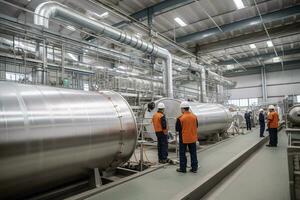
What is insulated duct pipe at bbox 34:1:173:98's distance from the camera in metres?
5.31

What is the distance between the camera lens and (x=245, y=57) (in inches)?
697

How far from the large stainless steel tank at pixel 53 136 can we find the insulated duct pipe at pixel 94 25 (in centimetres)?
262

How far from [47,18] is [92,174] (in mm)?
3748

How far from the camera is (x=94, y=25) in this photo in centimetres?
642

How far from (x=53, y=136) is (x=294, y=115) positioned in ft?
35.4

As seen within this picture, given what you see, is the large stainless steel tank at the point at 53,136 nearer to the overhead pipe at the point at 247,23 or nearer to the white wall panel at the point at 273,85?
the overhead pipe at the point at 247,23

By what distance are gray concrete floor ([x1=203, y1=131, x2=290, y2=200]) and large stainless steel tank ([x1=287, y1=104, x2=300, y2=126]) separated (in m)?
5.34

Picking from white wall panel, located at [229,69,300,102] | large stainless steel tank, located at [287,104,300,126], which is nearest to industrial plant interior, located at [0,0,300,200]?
large stainless steel tank, located at [287,104,300,126]

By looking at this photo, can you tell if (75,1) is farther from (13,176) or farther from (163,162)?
(13,176)

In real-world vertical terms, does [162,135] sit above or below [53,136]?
below

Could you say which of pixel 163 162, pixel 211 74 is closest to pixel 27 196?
pixel 163 162

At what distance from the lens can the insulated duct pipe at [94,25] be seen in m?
5.31

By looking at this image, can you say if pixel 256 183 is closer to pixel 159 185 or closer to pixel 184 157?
pixel 184 157

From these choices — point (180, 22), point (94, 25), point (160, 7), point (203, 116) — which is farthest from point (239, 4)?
point (94, 25)
